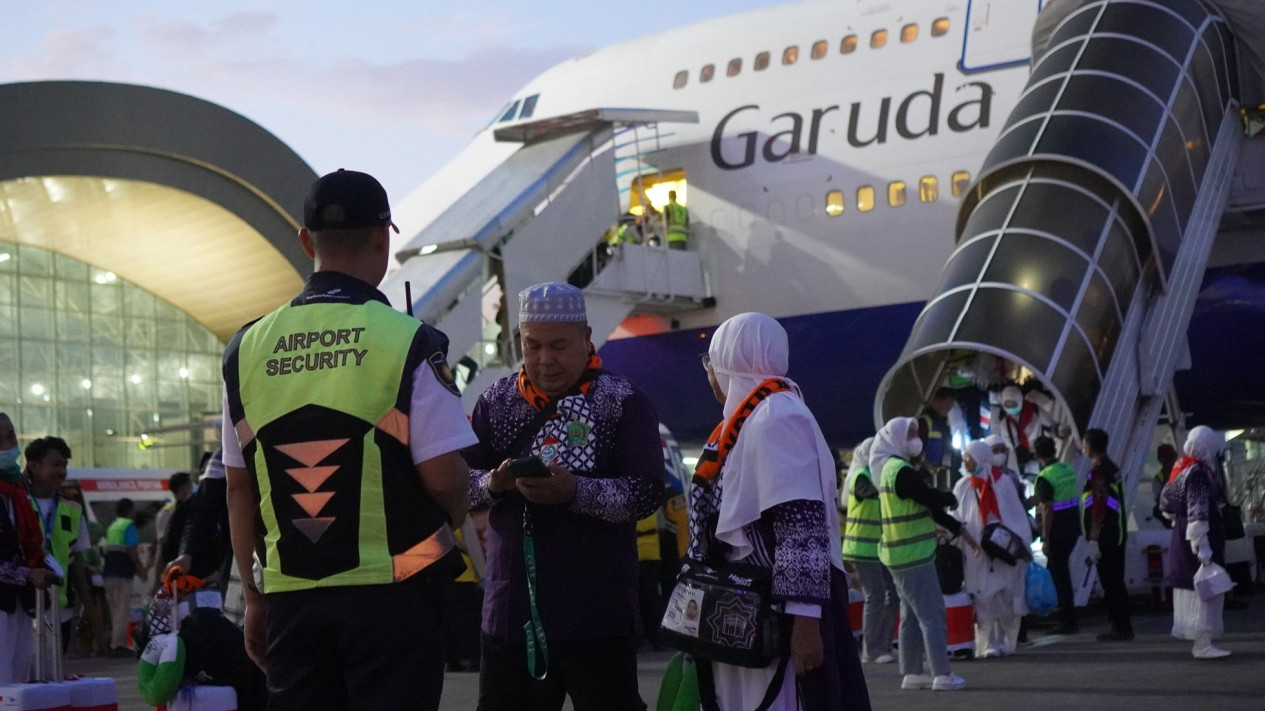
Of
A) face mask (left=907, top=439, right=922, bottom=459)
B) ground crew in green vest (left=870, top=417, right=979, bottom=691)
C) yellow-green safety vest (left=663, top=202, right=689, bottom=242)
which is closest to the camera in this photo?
ground crew in green vest (left=870, top=417, right=979, bottom=691)

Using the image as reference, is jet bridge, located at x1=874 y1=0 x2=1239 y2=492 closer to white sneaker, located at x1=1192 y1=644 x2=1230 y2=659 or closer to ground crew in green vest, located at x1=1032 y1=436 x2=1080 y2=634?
ground crew in green vest, located at x1=1032 y1=436 x2=1080 y2=634

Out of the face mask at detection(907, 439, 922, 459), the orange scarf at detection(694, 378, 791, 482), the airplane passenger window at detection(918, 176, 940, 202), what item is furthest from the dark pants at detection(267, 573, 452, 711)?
the airplane passenger window at detection(918, 176, 940, 202)

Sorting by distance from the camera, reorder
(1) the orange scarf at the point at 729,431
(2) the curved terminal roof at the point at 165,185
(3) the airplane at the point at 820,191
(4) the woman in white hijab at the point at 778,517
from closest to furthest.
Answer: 1. (4) the woman in white hijab at the point at 778,517
2. (1) the orange scarf at the point at 729,431
3. (2) the curved terminal roof at the point at 165,185
4. (3) the airplane at the point at 820,191

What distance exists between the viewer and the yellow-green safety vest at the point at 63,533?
7.52 metres

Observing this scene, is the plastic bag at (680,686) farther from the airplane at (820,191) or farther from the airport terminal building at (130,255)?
the airport terminal building at (130,255)

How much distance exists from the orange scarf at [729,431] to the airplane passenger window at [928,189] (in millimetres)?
13398

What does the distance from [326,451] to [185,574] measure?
2.47 m

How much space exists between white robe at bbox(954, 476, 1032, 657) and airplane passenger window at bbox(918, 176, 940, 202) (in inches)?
279

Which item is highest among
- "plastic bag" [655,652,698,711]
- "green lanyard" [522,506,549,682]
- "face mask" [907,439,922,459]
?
"face mask" [907,439,922,459]

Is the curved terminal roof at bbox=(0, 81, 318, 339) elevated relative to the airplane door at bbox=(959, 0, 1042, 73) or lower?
lower

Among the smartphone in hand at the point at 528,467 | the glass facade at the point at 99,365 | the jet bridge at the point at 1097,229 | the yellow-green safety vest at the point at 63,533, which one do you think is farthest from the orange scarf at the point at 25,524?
the glass facade at the point at 99,365

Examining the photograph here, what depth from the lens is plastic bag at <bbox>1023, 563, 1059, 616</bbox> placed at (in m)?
10.3

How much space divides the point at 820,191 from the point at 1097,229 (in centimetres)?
464

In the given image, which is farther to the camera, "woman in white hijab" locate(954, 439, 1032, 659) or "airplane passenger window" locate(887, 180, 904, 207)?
"airplane passenger window" locate(887, 180, 904, 207)
